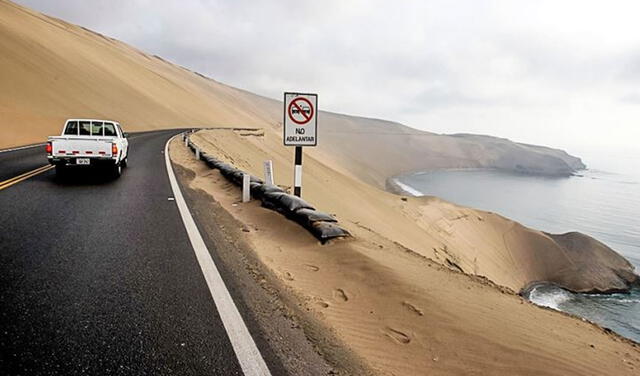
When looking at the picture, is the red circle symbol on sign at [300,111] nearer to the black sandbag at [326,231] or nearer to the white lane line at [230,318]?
the black sandbag at [326,231]

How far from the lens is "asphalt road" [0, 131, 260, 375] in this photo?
9.87 ft

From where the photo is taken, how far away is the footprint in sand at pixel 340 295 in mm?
4751

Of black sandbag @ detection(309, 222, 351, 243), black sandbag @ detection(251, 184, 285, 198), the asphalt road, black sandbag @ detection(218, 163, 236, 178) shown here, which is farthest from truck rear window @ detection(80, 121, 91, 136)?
black sandbag @ detection(309, 222, 351, 243)

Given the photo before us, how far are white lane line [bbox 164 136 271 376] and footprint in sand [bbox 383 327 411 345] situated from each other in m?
1.41

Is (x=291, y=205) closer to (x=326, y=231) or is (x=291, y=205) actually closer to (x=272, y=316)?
(x=326, y=231)

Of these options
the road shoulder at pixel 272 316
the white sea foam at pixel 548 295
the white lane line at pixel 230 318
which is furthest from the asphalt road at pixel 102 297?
the white sea foam at pixel 548 295

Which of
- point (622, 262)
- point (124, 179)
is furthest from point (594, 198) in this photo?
point (124, 179)

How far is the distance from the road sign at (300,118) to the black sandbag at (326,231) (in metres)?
2.41

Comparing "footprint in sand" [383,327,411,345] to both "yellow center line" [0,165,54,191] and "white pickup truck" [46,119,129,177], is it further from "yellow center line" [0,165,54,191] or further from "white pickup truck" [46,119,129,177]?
"white pickup truck" [46,119,129,177]

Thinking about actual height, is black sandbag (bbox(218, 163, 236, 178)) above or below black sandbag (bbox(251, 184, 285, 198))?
above

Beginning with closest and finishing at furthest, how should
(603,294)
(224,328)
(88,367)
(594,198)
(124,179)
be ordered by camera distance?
(88,367)
(224,328)
(124,179)
(603,294)
(594,198)

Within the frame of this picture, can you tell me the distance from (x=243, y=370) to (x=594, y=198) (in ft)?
441

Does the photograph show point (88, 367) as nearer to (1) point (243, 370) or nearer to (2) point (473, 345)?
(1) point (243, 370)

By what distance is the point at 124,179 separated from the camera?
11945 millimetres
